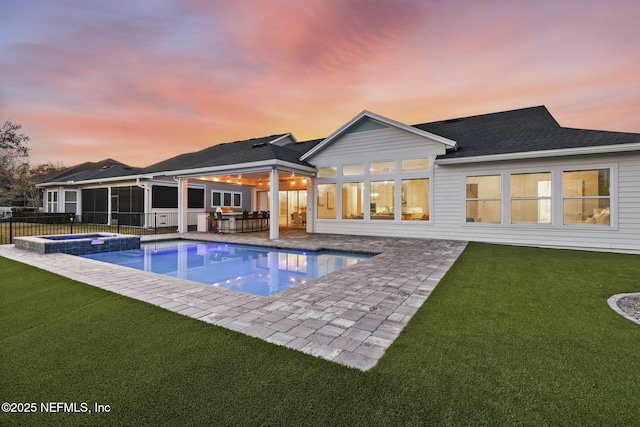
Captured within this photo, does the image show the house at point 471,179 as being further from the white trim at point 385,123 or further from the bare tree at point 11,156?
the bare tree at point 11,156

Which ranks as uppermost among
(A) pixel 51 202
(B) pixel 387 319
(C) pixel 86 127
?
(C) pixel 86 127

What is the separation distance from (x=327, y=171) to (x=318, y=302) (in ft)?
29.6

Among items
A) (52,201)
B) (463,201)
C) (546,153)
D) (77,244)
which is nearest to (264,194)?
(77,244)

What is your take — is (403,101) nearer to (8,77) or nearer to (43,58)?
(43,58)

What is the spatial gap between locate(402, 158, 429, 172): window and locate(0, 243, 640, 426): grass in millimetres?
7232

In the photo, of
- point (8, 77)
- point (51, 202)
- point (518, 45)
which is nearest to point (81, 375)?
point (518, 45)

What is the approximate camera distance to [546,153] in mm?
8211

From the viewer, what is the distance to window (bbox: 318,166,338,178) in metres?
12.2

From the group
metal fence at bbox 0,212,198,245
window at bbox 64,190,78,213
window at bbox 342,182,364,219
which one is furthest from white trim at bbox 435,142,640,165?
window at bbox 64,190,78,213

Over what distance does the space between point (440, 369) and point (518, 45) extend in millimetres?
13298

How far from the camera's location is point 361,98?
15.9 metres

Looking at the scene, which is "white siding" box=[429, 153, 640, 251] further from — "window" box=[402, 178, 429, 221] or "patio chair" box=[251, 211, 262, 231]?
"patio chair" box=[251, 211, 262, 231]

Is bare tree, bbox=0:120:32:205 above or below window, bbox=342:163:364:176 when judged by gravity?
above

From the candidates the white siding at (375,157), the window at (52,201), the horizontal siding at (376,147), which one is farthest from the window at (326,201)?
the window at (52,201)
